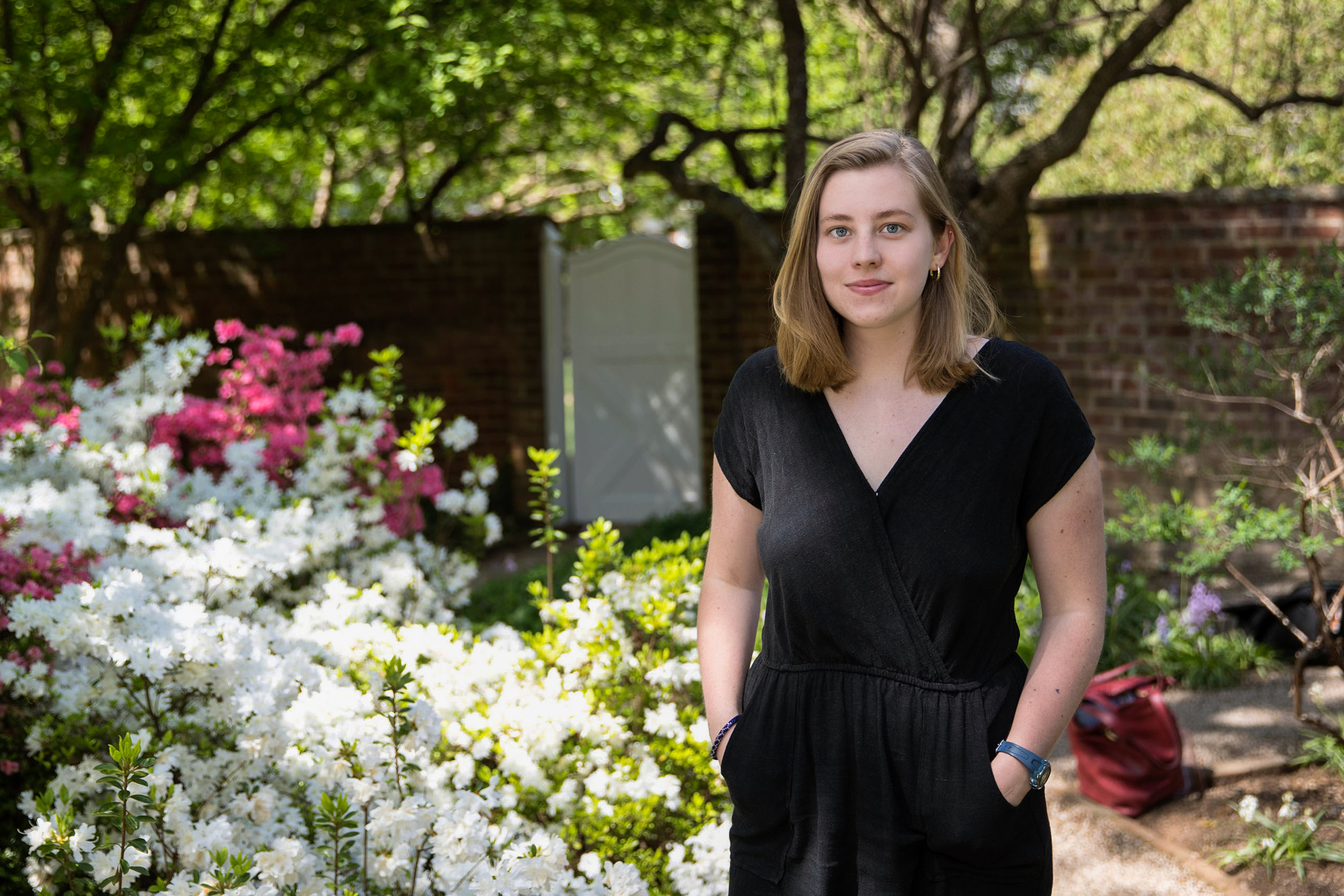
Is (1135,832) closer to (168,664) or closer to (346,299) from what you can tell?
(168,664)

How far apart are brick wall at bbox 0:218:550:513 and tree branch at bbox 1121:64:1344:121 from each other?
4.32 meters

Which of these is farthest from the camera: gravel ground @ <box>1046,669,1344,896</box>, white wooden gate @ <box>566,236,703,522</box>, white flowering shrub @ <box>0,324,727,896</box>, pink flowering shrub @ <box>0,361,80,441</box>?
white wooden gate @ <box>566,236,703,522</box>

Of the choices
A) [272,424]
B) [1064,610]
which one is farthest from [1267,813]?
[272,424]

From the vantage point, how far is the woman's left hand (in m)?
1.51

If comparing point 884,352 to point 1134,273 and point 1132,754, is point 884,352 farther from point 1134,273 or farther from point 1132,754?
point 1134,273

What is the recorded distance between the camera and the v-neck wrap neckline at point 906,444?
5.25 feet

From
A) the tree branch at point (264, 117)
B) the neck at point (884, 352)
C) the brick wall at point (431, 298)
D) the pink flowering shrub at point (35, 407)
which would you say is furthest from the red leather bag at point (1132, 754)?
the tree branch at point (264, 117)

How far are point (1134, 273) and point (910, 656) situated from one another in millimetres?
5333

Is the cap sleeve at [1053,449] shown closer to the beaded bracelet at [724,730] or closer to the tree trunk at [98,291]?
the beaded bracelet at [724,730]

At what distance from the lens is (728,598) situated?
182 centimetres

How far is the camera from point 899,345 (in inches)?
67.2

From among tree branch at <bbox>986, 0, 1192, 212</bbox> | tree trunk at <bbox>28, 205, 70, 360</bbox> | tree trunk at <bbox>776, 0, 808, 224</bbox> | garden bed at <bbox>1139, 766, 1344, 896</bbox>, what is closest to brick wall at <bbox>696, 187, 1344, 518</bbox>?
tree branch at <bbox>986, 0, 1192, 212</bbox>

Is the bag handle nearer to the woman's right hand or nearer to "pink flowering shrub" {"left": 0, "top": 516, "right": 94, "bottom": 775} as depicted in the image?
the woman's right hand

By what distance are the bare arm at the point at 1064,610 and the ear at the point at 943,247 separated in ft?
1.21
